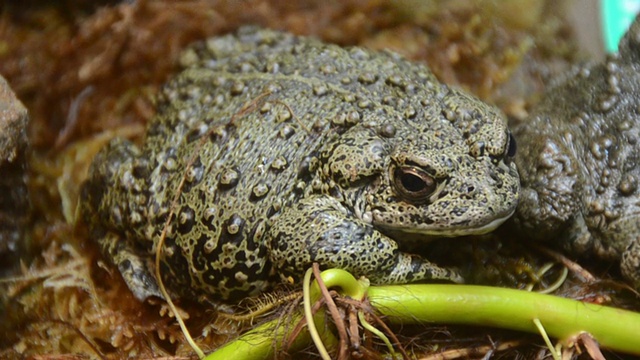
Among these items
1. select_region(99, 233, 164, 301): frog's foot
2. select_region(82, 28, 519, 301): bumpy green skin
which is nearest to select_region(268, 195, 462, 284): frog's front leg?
select_region(82, 28, 519, 301): bumpy green skin

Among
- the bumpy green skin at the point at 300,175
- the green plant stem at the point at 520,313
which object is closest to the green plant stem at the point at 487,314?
the green plant stem at the point at 520,313

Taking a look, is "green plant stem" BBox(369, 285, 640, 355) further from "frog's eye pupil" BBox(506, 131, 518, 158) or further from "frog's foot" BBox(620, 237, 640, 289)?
"frog's eye pupil" BBox(506, 131, 518, 158)

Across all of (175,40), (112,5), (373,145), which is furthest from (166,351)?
(112,5)

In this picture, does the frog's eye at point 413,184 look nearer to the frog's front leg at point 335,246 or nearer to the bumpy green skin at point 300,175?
the bumpy green skin at point 300,175

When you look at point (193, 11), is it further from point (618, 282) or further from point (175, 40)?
point (618, 282)

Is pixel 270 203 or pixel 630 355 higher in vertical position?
pixel 270 203

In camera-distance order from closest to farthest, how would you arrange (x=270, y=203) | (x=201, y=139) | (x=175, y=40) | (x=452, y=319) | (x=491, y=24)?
1. (x=452, y=319)
2. (x=270, y=203)
3. (x=201, y=139)
4. (x=175, y=40)
5. (x=491, y=24)

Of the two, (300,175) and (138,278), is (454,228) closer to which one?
(300,175)
